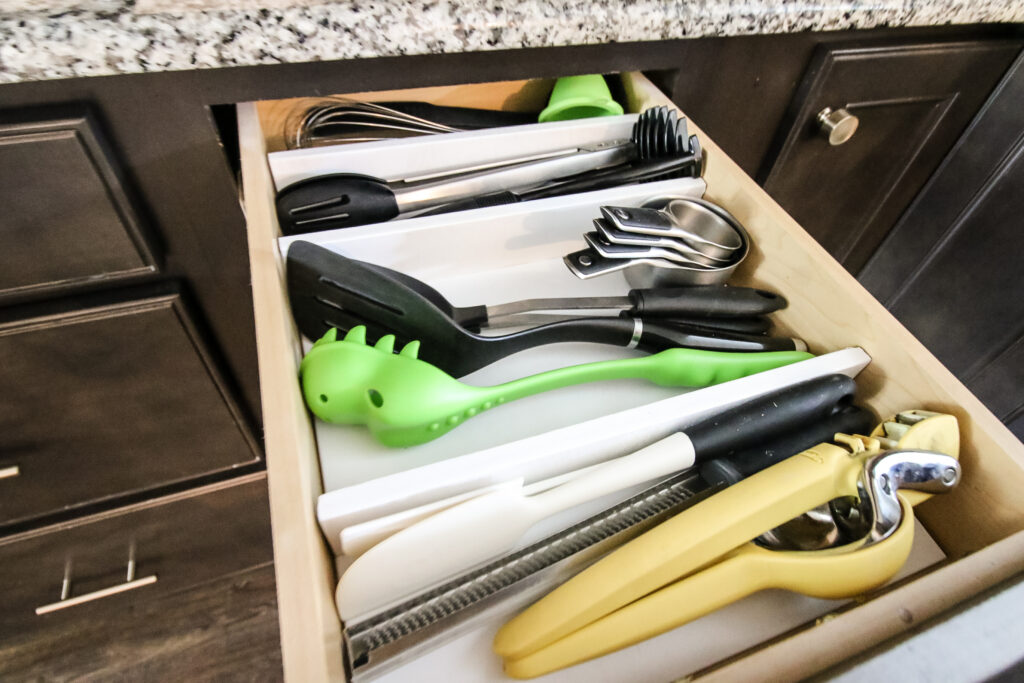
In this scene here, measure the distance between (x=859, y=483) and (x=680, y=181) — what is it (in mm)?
309

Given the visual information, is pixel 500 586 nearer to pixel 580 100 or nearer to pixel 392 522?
pixel 392 522

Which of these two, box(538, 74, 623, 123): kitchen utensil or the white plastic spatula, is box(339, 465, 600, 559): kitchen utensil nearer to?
the white plastic spatula

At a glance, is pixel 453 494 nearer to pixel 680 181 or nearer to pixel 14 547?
pixel 680 181

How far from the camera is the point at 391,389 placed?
356mm

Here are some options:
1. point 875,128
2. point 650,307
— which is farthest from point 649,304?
point 875,128

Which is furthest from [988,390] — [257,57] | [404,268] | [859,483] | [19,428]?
[19,428]

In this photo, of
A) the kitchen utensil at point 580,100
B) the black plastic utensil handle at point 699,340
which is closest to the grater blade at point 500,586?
the black plastic utensil handle at point 699,340

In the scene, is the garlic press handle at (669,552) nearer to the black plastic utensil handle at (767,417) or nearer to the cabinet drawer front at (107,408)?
the black plastic utensil handle at (767,417)

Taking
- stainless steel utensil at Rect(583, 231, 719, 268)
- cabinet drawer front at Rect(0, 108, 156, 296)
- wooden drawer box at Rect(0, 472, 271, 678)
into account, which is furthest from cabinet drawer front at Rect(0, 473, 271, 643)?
stainless steel utensil at Rect(583, 231, 719, 268)

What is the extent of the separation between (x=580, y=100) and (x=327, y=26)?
0.27 meters

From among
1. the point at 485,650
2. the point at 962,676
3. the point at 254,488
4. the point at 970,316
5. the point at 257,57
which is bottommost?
the point at 254,488

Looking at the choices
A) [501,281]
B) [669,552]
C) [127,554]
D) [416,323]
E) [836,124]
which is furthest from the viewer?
[127,554]

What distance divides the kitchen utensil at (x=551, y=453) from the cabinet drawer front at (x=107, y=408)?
0.30 metres

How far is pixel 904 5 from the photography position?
540 millimetres
